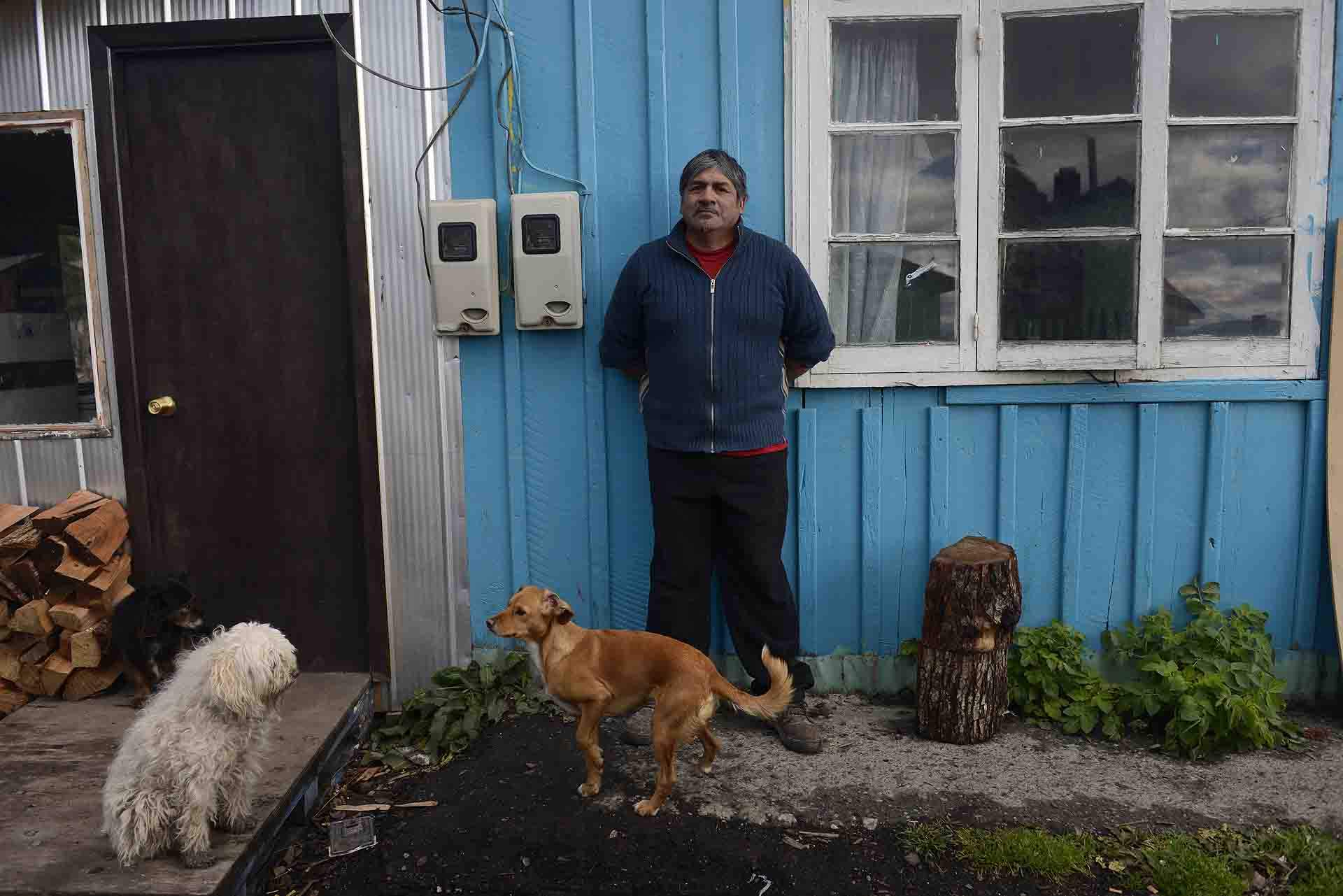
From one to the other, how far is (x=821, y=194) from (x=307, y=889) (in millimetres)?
3155

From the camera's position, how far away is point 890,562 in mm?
3996

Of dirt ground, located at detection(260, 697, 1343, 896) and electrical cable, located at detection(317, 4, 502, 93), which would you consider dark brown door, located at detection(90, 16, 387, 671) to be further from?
dirt ground, located at detection(260, 697, 1343, 896)

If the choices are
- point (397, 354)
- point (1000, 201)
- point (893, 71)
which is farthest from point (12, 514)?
point (1000, 201)

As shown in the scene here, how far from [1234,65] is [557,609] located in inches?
135

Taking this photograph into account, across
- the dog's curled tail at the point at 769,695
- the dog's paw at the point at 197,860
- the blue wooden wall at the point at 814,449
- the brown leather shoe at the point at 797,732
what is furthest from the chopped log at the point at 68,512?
the brown leather shoe at the point at 797,732

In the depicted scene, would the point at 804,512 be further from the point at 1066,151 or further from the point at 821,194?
the point at 1066,151

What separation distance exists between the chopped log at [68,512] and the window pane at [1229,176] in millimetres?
4707

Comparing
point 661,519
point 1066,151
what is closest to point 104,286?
point 661,519

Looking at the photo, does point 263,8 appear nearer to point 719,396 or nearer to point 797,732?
point 719,396

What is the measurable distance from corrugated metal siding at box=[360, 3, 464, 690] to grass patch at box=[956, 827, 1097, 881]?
230 cm

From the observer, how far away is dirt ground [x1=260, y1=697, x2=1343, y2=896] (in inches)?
113

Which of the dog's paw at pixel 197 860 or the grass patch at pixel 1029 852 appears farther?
the grass patch at pixel 1029 852

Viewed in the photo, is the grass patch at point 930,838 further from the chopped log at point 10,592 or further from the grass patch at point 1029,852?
the chopped log at point 10,592

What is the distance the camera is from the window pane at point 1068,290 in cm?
383
